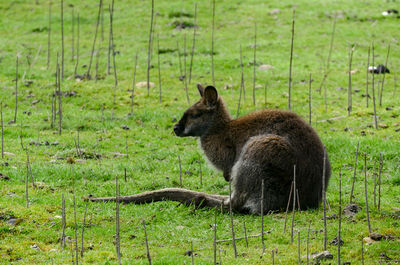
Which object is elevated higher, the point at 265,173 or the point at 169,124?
the point at 265,173

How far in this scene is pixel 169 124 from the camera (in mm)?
14172

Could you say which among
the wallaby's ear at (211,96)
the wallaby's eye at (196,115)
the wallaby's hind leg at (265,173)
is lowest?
the wallaby's hind leg at (265,173)

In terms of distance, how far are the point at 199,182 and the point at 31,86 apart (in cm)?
872

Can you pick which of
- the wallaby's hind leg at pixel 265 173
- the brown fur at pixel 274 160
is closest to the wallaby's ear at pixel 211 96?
the brown fur at pixel 274 160

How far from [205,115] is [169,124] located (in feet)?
15.9

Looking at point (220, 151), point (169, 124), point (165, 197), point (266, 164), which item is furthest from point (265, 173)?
point (169, 124)

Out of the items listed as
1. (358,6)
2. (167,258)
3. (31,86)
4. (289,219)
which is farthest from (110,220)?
(358,6)

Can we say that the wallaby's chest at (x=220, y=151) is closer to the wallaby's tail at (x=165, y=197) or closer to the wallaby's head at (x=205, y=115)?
the wallaby's head at (x=205, y=115)

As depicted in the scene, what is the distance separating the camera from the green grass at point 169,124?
711 centimetres

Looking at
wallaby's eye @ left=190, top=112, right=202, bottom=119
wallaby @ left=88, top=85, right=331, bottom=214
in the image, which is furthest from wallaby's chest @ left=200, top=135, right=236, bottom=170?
wallaby's eye @ left=190, top=112, right=202, bottom=119

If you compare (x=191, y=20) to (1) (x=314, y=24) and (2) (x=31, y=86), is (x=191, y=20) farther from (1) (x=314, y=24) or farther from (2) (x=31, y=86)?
(2) (x=31, y=86)

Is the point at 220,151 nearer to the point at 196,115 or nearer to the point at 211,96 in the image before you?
the point at 196,115

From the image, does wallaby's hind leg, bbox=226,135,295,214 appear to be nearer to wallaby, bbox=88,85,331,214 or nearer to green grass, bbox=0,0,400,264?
wallaby, bbox=88,85,331,214

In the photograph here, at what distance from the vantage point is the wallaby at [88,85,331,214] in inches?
313
